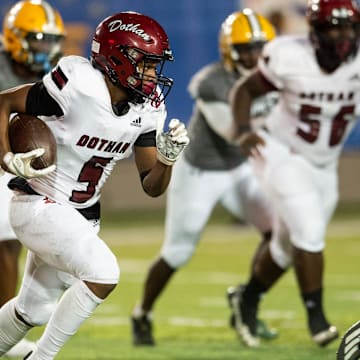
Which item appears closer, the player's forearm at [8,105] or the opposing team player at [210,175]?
the player's forearm at [8,105]

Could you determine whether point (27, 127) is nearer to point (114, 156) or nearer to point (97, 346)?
point (114, 156)

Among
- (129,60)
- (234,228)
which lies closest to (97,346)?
(129,60)

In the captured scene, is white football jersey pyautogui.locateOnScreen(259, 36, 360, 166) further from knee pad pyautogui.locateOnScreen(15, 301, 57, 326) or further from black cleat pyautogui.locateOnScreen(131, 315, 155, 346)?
knee pad pyautogui.locateOnScreen(15, 301, 57, 326)

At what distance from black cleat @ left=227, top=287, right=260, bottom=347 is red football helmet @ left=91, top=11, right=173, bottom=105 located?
75.7 inches

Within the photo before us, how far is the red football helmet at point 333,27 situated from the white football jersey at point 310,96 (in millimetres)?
65

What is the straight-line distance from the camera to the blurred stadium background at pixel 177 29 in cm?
Answer: 1164

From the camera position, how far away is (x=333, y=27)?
18.7ft

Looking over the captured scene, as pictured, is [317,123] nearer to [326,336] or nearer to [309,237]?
[309,237]

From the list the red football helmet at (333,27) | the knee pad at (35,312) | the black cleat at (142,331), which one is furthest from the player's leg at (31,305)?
the red football helmet at (333,27)

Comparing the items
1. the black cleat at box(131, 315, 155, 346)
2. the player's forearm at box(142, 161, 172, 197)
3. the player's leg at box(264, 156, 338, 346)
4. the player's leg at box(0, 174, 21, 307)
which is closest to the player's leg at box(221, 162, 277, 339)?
the player's leg at box(264, 156, 338, 346)

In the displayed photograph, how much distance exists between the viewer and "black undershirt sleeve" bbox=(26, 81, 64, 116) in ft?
14.0

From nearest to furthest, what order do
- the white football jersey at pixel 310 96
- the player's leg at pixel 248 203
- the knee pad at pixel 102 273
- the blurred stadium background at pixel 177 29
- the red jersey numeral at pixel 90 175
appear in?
the knee pad at pixel 102 273
the red jersey numeral at pixel 90 175
the white football jersey at pixel 310 96
the player's leg at pixel 248 203
the blurred stadium background at pixel 177 29

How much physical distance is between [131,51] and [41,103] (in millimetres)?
370

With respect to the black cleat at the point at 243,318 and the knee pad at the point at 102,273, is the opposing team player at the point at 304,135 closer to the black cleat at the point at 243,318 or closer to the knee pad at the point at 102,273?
the black cleat at the point at 243,318
